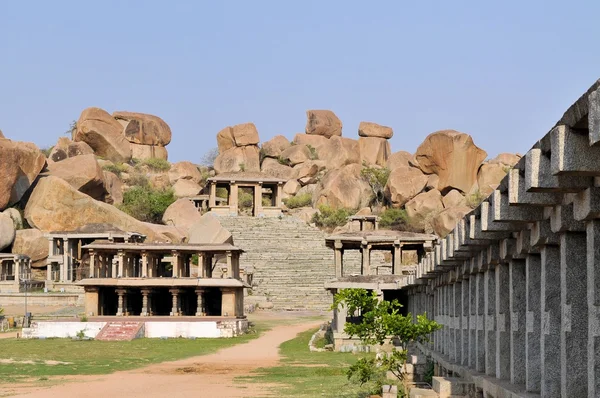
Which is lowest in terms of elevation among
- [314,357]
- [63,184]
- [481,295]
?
[314,357]

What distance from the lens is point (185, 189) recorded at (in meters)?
95.8

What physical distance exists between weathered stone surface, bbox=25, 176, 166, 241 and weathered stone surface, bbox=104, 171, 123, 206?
535 inches

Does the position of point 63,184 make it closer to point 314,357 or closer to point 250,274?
point 250,274

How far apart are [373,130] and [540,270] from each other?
9359cm

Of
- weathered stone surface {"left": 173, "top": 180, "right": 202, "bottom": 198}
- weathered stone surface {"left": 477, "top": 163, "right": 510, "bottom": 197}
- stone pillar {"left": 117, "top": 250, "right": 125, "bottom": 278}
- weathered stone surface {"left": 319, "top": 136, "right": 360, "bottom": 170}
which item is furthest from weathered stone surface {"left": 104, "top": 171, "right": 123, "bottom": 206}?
stone pillar {"left": 117, "top": 250, "right": 125, "bottom": 278}

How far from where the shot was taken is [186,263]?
5125 cm

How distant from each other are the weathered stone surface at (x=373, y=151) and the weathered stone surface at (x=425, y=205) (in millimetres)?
20510

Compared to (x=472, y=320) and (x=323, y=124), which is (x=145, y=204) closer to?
(x=323, y=124)

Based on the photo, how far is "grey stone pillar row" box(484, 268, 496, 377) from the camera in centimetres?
1647

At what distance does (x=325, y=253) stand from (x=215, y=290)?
2011 centimetres

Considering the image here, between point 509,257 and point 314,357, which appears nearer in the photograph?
point 509,257

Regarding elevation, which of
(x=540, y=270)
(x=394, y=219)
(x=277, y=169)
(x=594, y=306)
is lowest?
(x=594, y=306)

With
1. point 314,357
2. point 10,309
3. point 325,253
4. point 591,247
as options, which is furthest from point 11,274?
point 591,247

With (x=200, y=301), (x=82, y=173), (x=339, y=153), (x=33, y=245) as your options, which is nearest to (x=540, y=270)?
(x=200, y=301)
